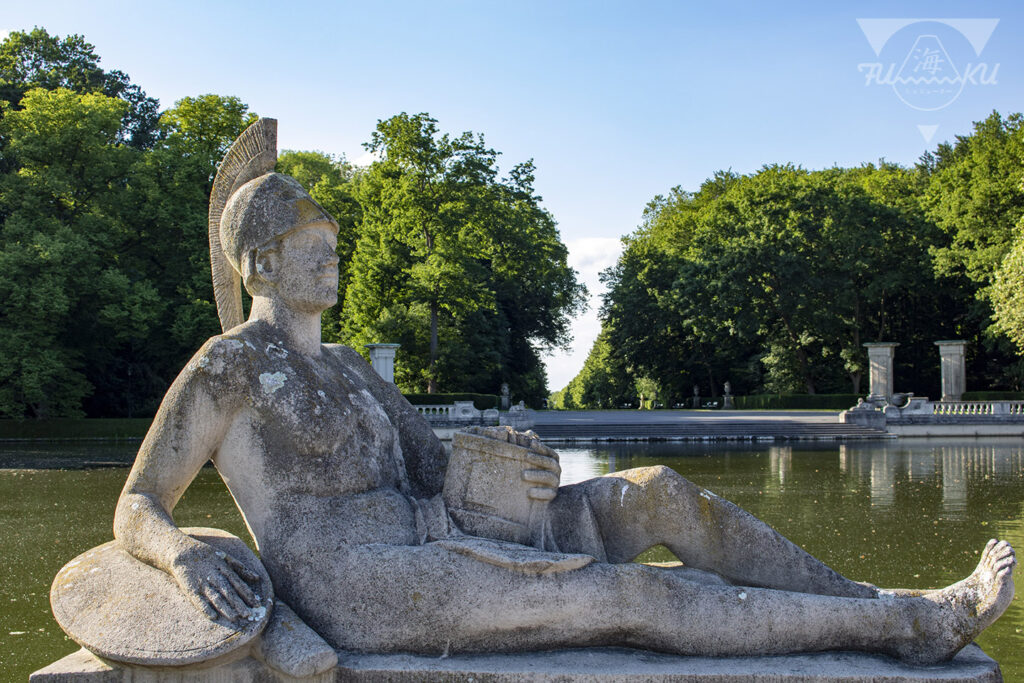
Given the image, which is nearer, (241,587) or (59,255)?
(241,587)

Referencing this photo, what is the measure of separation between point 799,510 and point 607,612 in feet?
24.4

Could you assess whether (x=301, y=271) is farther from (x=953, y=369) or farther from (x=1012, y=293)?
(x=953, y=369)

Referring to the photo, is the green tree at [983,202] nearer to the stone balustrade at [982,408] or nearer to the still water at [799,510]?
the stone balustrade at [982,408]

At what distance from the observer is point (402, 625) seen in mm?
3092

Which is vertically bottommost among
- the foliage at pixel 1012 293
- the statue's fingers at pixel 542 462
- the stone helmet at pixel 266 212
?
the statue's fingers at pixel 542 462

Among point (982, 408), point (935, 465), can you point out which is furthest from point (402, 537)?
point (982, 408)

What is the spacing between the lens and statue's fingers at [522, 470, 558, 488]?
3.42 metres

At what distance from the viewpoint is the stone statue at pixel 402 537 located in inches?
121

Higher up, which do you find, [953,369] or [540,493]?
[953,369]

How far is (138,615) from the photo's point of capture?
2.92m

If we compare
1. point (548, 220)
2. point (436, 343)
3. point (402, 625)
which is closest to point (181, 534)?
point (402, 625)

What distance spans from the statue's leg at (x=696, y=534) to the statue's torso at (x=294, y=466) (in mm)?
747

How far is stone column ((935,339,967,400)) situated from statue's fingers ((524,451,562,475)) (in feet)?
123

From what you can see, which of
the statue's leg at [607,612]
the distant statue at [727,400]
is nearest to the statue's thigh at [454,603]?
the statue's leg at [607,612]
